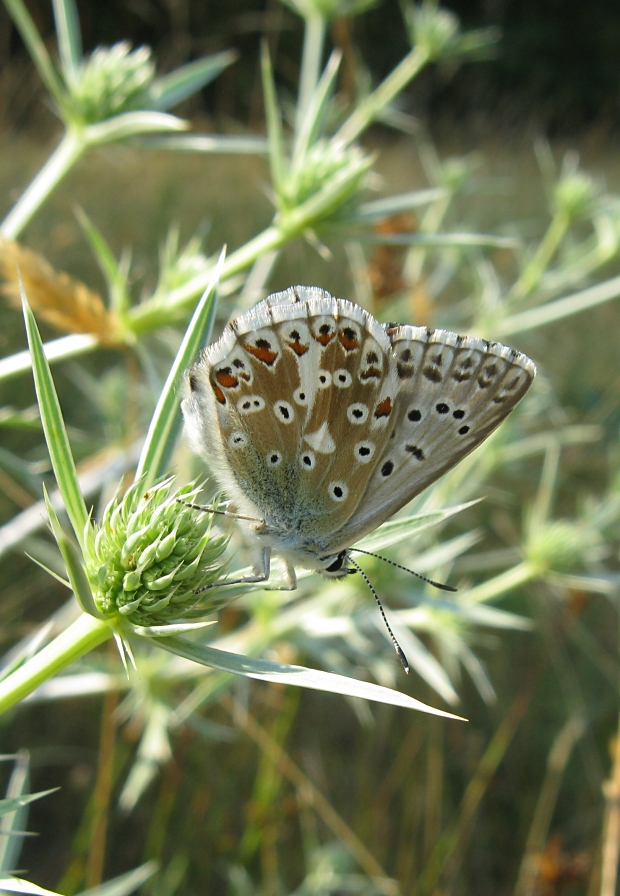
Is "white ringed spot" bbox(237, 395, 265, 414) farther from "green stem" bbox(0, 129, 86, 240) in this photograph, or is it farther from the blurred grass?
the blurred grass

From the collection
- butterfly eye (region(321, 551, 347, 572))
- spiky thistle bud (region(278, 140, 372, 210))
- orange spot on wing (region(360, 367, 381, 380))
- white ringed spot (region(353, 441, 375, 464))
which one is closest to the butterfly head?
butterfly eye (region(321, 551, 347, 572))

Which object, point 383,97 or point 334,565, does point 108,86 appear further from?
point 383,97

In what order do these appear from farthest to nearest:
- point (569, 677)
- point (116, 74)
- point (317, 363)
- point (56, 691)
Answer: point (569, 677) < point (56, 691) < point (116, 74) < point (317, 363)

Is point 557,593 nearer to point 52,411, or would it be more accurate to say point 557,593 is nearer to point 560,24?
point 52,411

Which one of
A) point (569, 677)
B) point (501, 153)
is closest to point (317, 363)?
point (569, 677)

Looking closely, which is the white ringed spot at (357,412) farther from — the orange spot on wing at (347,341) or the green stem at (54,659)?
the green stem at (54,659)

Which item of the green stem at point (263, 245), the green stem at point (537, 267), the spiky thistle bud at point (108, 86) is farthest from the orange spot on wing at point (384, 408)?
the green stem at point (537, 267)
